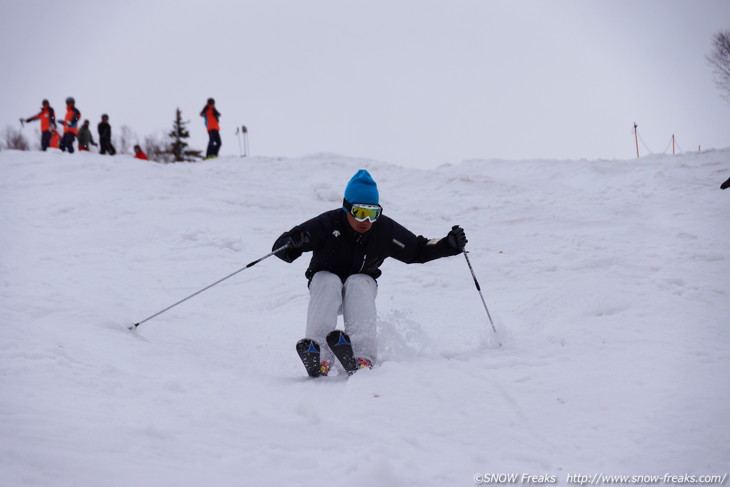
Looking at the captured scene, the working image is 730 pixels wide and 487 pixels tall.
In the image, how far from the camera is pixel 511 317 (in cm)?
488

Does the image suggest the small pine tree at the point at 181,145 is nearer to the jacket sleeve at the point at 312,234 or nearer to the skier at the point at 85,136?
the skier at the point at 85,136

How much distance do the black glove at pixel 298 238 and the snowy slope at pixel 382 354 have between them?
0.93 m

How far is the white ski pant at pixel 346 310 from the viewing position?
3.64 meters

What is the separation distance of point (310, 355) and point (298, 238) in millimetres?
900

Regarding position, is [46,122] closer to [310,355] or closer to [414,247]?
[414,247]

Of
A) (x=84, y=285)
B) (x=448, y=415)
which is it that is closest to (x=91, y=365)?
(x=448, y=415)

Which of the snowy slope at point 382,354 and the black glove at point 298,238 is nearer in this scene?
the snowy slope at point 382,354

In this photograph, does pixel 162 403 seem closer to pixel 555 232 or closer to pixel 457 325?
pixel 457 325

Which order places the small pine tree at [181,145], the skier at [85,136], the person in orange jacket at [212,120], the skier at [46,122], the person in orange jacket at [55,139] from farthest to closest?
the small pine tree at [181,145], the skier at [85,136], the person in orange jacket at [212,120], the person in orange jacket at [55,139], the skier at [46,122]

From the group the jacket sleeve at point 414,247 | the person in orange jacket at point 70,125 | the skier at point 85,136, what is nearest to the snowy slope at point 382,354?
the jacket sleeve at point 414,247

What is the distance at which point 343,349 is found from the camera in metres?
3.38

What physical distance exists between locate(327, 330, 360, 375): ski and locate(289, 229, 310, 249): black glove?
76cm

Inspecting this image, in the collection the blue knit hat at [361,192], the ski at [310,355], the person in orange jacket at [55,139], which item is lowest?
the ski at [310,355]

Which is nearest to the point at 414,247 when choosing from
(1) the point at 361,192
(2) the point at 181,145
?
(1) the point at 361,192
